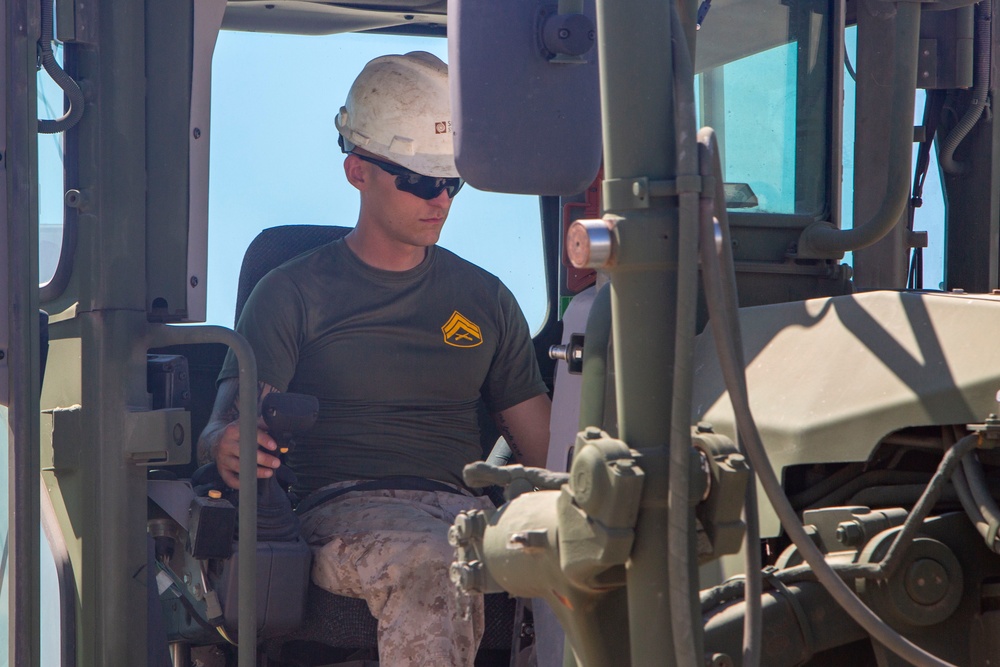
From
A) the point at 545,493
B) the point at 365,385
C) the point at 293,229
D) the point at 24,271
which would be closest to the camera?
the point at 545,493

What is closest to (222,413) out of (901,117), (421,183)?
(421,183)

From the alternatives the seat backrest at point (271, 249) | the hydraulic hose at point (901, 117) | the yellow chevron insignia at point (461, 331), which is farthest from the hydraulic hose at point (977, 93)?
the seat backrest at point (271, 249)

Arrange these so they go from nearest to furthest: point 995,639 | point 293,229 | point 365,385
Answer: point 995,639
point 365,385
point 293,229

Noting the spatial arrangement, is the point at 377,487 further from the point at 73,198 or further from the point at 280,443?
the point at 73,198

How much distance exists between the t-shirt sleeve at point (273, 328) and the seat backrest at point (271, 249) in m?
0.19

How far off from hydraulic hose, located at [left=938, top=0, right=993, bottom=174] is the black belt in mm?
1277

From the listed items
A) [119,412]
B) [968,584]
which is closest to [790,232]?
[968,584]

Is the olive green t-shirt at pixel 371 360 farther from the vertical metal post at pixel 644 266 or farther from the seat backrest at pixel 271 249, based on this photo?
the vertical metal post at pixel 644 266

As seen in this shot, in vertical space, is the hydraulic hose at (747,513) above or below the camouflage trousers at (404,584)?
above

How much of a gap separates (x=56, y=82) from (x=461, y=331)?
105cm

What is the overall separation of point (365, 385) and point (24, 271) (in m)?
0.84

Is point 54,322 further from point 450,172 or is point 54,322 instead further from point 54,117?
point 450,172

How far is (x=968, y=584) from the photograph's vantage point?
154 cm

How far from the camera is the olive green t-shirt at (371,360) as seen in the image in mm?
2576
